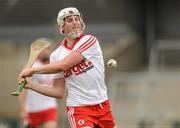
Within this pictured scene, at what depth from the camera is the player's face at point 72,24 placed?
7.71 meters

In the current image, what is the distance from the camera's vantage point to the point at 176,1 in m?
23.5

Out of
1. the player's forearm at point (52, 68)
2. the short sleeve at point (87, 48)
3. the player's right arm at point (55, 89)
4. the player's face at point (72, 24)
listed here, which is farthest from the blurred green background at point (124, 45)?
the player's forearm at point (52, 68)

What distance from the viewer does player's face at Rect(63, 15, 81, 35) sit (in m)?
7.71

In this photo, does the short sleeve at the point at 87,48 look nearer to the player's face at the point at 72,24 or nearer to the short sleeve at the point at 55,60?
the player's face at the point at 72,24

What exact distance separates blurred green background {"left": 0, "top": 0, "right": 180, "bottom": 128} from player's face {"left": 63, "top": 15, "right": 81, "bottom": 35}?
11.0m

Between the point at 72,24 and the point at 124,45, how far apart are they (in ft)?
47.4

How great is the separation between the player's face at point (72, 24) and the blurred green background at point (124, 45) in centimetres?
1098

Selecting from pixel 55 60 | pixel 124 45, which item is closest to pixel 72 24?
pixel 55 60

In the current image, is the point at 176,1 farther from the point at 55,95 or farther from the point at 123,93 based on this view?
the point at 55,95

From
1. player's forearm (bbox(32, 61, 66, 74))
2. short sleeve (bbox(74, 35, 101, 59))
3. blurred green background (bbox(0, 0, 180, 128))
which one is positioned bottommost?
blurred green background (bbox(0, 0, 180, 128))

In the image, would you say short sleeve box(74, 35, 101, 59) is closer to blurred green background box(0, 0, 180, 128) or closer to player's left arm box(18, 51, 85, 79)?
player's left arm box(18, 51, 85, 79)

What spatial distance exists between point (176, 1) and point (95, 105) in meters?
16.1

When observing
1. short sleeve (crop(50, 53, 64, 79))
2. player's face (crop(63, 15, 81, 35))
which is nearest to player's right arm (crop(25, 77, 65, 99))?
short sleeve (crop(50, 53, 64, 79))

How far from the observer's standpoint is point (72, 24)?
25.3ft
